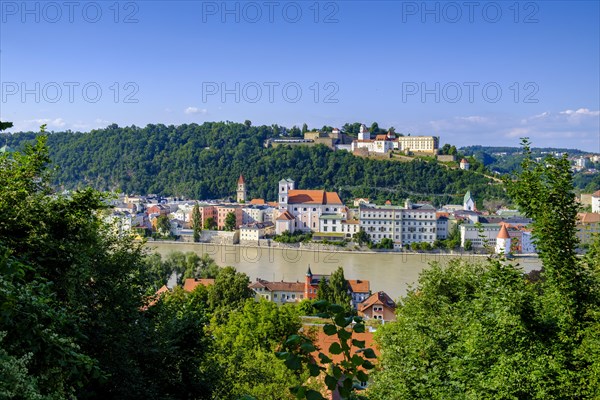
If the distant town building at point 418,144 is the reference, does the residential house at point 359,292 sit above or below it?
below

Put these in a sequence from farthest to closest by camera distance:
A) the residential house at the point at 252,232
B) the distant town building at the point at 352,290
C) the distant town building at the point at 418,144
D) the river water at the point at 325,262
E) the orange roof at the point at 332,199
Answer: the distant town building at the point at 418,144, the orange roof at the point at 332,199, the residential house at the point at 252,232, the river water at the point at 325,262, the distant town building at the point at 352,290

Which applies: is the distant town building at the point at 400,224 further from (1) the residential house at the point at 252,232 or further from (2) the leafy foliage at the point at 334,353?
(2) the leafy foliage at the point at 334,353

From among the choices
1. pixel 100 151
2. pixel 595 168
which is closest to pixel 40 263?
pixel 100 151

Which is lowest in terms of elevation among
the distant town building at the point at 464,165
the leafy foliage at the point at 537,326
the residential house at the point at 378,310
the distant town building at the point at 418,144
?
Result: the residential house at the point at 378,310

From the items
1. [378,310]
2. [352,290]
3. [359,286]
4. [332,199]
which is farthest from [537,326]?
[332,199]

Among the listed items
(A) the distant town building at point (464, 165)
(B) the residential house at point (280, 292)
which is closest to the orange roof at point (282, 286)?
(B) the residential house at point (280, 292)

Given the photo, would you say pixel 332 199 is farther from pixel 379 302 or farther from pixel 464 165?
pixel 379 302

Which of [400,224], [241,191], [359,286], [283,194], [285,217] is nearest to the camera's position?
[359,286]
